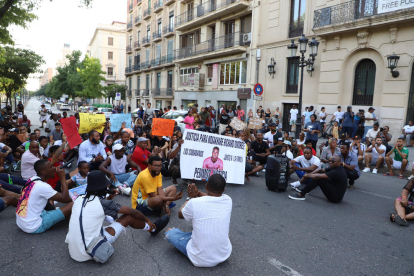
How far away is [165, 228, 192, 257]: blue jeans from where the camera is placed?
11.7ft

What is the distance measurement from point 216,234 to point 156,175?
1.89 metres

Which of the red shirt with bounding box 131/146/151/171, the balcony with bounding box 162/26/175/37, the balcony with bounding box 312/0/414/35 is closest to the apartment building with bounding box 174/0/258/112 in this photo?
the balcony with bounding box 162/26/175/37

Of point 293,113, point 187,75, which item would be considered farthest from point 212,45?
point 293,113

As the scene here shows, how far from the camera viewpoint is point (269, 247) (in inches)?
158

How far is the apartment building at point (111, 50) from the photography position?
62.1m

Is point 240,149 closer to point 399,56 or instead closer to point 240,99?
point 399,56

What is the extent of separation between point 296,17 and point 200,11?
11538mm

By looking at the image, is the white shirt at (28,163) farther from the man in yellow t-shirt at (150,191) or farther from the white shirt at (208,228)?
the white shirt at (208,228)

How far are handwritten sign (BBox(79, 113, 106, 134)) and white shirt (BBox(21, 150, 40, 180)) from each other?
2.78m

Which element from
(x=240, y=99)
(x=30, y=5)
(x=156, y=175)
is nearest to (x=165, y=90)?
(x=240, y=99)

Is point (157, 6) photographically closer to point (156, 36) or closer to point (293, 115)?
point (156, 36)

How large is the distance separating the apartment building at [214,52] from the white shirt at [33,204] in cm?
1859

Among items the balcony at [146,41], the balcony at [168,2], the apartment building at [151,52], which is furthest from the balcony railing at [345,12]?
the balcony at [146,41]

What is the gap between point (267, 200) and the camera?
616cm
